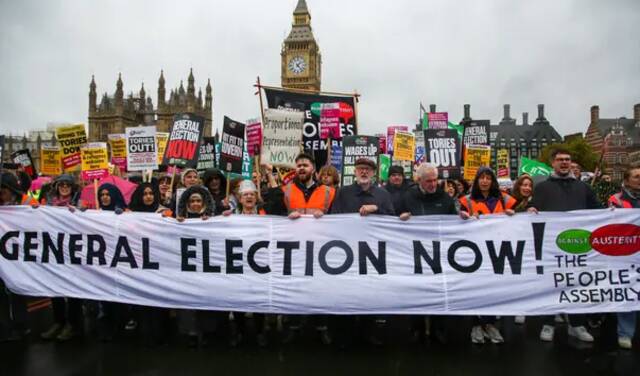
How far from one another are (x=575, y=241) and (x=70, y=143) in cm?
881

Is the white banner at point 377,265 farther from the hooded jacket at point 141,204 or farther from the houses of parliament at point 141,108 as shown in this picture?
the houses of parliament at point 141,108

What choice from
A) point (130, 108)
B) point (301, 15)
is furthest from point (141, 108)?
point (301, 15)

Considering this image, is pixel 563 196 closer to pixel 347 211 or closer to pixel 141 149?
pixel 347 211

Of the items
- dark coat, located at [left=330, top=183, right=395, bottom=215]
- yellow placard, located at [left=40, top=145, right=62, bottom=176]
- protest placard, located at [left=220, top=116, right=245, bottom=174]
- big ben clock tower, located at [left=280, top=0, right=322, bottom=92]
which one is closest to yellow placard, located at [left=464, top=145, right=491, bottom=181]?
protest placard, located at [left=220, top=116, right=245, bottom=174]

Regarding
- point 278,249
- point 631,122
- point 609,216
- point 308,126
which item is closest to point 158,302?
point 278,249

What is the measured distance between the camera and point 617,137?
276 ft

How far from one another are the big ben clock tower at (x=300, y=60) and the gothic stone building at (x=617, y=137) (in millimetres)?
60712

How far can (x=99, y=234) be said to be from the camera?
16.7 feet

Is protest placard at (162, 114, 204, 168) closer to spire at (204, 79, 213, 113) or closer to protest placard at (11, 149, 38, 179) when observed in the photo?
protest placard at (11, 149, 38, 179)

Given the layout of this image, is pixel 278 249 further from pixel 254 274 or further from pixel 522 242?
pixel 522 242

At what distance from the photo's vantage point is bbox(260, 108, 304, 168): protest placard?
6.79 meters

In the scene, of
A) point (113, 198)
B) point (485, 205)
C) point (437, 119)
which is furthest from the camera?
point (437, 119)

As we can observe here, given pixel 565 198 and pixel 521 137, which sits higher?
pixel 521 137

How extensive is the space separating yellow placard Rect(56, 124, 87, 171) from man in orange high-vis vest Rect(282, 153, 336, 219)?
5948mm
